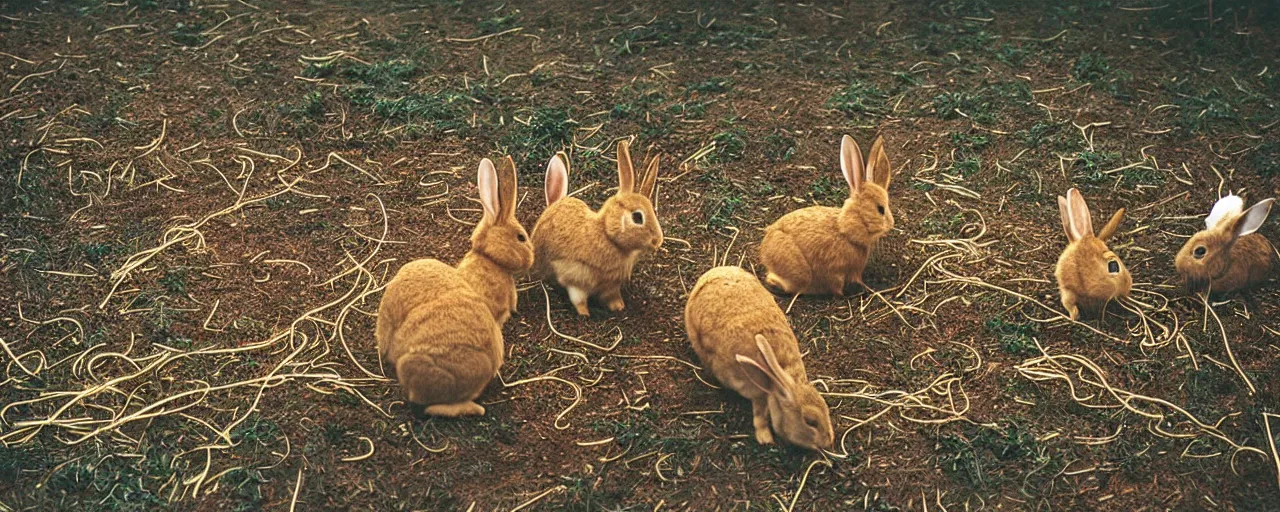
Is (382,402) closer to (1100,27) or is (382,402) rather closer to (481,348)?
(481,348)

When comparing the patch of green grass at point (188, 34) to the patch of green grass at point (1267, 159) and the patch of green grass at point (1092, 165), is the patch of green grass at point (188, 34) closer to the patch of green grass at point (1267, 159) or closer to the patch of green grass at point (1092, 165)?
the patch of green grass at point (1092, 165)

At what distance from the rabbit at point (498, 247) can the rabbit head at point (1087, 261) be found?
2305mm

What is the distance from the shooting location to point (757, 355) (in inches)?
169

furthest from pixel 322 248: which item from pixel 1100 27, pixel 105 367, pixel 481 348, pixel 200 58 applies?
pixel 1100 27

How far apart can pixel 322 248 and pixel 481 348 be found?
1439 mm

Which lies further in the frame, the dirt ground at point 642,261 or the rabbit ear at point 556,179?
the rabbit ear at point 556,179

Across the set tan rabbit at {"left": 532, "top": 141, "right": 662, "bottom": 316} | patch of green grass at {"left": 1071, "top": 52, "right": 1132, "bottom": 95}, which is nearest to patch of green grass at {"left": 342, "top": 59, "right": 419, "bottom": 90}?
tan rabbit at {"left": 532, "top": 141, "right": 662, "bottom": 316}

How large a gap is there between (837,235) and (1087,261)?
1087 mm

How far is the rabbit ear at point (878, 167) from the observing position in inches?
198

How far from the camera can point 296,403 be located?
14.7ft

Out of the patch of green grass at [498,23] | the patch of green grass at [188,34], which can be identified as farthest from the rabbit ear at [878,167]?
A: the patch of green grass at [188,34]

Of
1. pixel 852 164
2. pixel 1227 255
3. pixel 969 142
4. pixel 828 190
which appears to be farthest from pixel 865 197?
pixel 1227 255

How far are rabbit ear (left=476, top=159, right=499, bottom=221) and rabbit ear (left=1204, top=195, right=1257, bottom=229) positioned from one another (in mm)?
3142

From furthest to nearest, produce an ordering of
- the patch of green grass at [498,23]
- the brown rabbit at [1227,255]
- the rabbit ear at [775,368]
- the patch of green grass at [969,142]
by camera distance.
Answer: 1. the patch of green grass at [498,23]
2. the patch of green grass at [969,142]
3. the brown rabbit at [1227,255]
4. the rabbit ear at [775,368]
